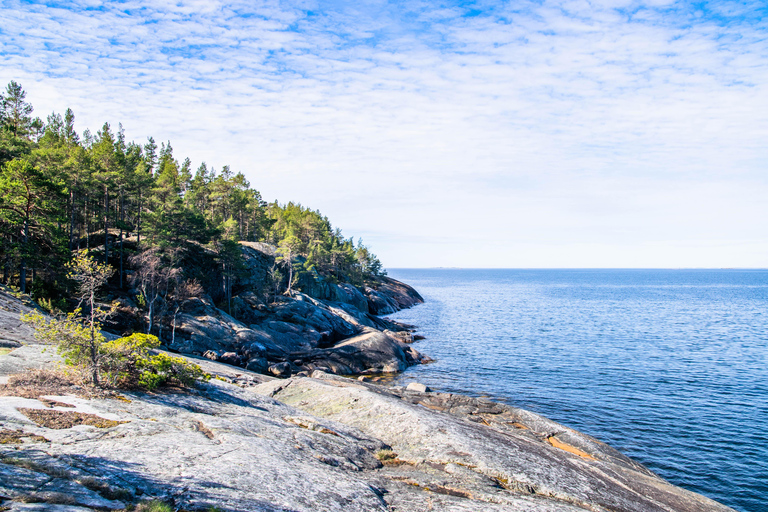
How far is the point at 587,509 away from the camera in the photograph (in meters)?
12.2

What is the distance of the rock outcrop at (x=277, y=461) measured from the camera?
26.1 ft

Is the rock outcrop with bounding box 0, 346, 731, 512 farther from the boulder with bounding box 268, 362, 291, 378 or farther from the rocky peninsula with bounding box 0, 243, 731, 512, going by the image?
the boulder with bounding box 268, 362, 291, 378

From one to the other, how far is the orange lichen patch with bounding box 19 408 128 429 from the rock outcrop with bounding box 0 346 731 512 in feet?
0.13

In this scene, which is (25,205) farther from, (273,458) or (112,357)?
(273,458)

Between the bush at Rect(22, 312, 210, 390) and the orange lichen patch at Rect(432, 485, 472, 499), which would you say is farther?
the bush at Rect(22, 312, 210, 390)

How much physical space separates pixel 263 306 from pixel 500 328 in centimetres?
4258

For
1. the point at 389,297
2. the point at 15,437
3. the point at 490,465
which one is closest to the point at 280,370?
the point at 490,465

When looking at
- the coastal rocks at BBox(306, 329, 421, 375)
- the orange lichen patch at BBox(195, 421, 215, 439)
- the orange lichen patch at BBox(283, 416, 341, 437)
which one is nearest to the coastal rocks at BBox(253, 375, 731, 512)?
the orange lichen patch at BBox(283, 416, 341, 437)

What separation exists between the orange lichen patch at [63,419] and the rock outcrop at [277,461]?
0.13 ft

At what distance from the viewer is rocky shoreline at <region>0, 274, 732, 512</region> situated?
7988 millimetres

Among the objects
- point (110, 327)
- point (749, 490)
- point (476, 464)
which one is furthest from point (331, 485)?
point (110, 327)

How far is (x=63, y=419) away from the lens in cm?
1022

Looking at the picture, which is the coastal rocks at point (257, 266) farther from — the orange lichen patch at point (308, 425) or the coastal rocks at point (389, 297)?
the orange lichen patch at point (308, 425)

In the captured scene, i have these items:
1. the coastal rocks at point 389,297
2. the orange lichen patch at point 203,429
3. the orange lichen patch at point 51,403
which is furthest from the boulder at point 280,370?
the coastal rocks at point 389,297
